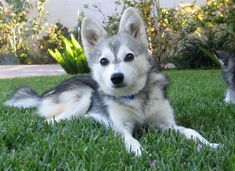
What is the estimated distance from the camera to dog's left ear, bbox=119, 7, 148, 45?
10.7 feet

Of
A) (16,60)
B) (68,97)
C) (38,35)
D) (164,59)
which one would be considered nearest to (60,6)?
(38,35)

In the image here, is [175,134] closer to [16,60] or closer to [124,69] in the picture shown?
[124,69]

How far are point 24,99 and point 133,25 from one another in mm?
1585

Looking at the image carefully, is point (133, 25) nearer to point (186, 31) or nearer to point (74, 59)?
point (74, 59)

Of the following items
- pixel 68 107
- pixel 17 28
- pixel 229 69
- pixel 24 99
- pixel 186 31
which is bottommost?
pixel 17 28

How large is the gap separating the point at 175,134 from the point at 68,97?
1251 mm

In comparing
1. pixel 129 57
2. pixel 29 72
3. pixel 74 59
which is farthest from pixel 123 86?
pixel 29 72

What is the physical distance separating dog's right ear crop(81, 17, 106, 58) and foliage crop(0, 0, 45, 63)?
1309 cm

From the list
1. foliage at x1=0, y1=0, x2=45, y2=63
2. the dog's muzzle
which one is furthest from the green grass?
foliage at x1=0, y1=0, x2=45, y2=63

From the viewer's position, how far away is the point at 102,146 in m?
2.37

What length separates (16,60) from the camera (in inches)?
640

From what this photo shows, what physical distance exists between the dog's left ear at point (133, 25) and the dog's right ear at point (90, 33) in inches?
7.9

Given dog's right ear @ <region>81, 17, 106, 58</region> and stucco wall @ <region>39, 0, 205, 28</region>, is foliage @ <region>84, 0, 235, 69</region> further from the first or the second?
stucco wall @ <region>39, 0, 205, 28</region>

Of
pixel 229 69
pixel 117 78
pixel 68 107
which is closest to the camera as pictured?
pixel 117 78
